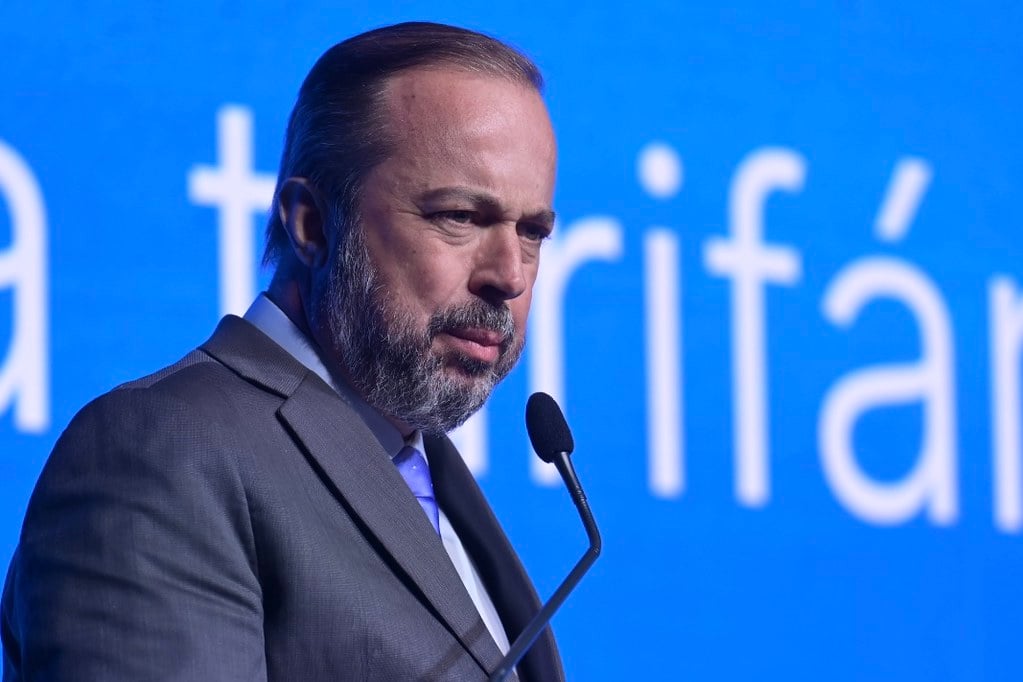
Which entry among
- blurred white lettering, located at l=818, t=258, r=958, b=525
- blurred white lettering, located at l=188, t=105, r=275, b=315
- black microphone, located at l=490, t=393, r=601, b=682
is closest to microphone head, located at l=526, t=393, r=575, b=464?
black microphone, located at l=490, t=393, r=601, b=682

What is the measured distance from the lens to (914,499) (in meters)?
2.85

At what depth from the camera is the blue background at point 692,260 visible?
207cm

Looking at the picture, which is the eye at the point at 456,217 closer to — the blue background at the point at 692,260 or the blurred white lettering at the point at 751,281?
the blue background at the point at 692,260

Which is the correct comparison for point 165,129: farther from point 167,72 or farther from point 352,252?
point 352,252

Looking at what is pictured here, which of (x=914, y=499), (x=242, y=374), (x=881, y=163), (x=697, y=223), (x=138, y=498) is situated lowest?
(x=138, y=498)

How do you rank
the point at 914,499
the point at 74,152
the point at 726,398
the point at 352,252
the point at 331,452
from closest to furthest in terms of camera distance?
the point at 331,452 < the point at 352,252 < the point at 74,152 < the point at 726,398 < the point at 914,499

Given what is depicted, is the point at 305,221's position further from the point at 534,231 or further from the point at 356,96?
the point at 534,231

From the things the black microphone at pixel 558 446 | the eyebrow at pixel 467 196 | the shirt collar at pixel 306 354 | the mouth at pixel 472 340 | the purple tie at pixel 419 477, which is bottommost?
the purple tie at pixel 419 477

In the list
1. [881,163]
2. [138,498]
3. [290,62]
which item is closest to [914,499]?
[881,163]

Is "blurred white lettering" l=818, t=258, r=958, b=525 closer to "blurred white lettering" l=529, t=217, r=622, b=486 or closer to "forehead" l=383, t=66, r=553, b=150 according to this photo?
"blurred white lettering" l=529, t=217, r=622, b=486

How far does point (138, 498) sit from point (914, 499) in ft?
6.60

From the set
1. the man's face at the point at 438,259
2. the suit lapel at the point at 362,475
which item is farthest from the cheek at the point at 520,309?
the suit lapel at the point at 362,475

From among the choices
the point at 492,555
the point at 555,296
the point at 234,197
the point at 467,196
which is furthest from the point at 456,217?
the point at 555,296

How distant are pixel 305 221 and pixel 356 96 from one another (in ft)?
0.49
